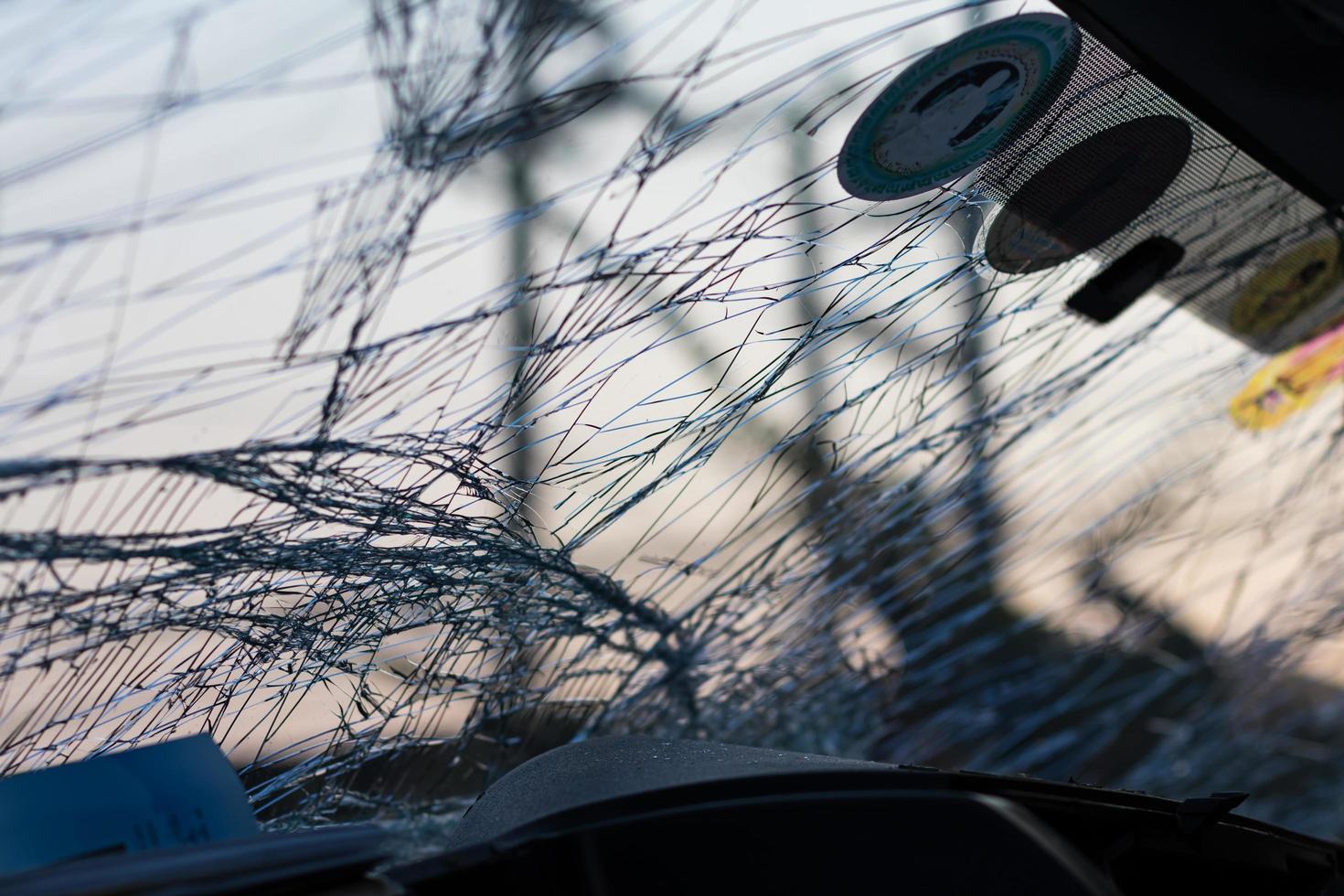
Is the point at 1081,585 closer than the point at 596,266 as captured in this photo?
No

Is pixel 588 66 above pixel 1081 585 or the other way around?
above

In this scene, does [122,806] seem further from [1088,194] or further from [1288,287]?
[1288,287]

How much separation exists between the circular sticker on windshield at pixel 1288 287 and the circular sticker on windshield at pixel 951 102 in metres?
0.46

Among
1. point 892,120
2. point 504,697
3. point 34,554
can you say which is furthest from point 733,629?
point 34,554

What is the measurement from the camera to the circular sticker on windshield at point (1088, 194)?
78 centimetres

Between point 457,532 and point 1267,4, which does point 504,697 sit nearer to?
point 457,532

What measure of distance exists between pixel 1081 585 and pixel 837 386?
608mm

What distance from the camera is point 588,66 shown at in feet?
2.27

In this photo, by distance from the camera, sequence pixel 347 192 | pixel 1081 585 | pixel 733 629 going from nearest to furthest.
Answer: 1. pixel 347 192
2. pixel 733 629
3. pixel 1081 585

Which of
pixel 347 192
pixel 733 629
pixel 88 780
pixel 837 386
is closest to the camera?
pixel 88 780

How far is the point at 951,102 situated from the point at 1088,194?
0.19 metres

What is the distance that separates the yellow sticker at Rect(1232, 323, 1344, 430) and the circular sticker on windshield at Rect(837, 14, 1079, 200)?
2.15 ft

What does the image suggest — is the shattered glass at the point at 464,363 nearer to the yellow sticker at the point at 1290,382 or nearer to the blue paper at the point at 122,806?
the blue paper at the point at 122,806

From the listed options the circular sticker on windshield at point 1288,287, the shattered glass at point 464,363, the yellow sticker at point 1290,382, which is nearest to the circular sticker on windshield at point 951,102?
the shattered glass at point 464,363
